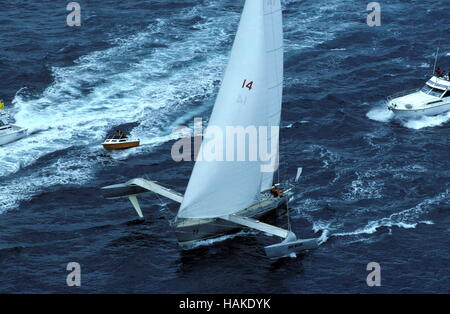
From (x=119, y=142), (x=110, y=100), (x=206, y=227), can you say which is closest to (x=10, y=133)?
(x=119, y=142)

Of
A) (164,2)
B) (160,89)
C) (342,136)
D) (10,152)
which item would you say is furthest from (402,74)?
(10,152)

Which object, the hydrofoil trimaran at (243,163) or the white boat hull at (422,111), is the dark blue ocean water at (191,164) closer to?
the white boat hull at (422,111)

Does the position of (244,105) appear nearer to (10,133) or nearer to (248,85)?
(248,85)

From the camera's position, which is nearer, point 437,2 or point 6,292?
point 6,292

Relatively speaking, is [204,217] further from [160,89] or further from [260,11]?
[160,89]

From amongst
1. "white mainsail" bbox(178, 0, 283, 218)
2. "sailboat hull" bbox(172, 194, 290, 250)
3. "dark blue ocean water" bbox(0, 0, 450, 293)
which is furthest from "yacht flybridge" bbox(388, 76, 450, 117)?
"white mainsail" bbox(178, 0, 283, 218)
